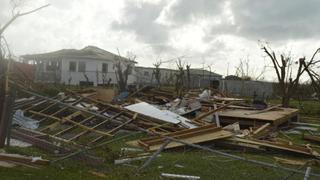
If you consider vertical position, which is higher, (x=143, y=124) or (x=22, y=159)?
(x=143, y=124)

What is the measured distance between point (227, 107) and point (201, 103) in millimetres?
1016

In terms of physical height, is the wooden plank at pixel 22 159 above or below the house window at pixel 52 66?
below

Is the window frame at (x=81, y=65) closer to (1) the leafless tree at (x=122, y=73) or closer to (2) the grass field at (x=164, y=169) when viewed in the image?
(1) the leafless tree at (x=122, y=73)

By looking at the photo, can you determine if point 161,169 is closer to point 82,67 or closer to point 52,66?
point 82,67

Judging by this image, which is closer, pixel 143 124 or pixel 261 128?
pixel 143 124

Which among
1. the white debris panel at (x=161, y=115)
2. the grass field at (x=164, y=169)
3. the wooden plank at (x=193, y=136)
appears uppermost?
the white debris panel at (x=161, y=115)

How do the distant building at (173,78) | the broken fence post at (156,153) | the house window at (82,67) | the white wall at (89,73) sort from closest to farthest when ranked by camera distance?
the broken fence post at (156,153), the distant building at (173,78), the white wall at (89,73), the house window at (82,67)

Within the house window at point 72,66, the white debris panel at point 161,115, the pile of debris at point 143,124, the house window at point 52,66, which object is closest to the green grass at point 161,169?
the pile of debris at point 143,124

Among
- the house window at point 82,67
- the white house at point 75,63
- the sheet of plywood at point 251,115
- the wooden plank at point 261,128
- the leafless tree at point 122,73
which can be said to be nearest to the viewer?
the wooden plank at point 261,128

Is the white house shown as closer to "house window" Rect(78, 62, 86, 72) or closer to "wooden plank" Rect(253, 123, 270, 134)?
"house window" Rect(78, 62, 86, 72)

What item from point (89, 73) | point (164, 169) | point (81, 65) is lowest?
point (164, 169)

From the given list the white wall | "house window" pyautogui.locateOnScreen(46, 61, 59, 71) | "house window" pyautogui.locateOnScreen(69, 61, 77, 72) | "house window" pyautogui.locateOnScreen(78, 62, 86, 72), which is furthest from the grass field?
"house window" pyautogui.locateOnScreen(46, 61, 59, 71)

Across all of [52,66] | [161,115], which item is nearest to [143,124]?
[161,115]

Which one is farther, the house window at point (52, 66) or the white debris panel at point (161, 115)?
the house window at point (52, 66)
